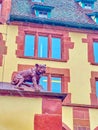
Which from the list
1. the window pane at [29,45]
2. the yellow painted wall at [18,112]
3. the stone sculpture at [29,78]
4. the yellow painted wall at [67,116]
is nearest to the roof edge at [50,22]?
the window pane at [29,45]

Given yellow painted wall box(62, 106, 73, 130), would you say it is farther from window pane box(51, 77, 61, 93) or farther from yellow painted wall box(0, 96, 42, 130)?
yellow painted wall box(0, 96, 42, 130)

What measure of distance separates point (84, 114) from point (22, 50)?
5338mm

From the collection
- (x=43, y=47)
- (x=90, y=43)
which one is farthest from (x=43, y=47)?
(x=90, y=43)

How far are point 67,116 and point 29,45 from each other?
516 centimetres

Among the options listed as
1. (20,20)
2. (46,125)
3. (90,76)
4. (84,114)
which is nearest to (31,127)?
(46,125)

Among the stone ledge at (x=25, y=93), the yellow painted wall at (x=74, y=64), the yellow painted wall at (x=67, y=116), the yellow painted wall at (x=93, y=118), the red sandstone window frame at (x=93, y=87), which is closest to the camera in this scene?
the stone ledge at (x=25, y=93)

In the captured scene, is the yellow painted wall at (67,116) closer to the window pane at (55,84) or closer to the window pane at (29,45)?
the window pane at (55,84)

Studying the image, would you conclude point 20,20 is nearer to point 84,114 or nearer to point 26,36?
point 26,36

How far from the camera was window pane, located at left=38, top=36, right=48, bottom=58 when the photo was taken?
2133cm

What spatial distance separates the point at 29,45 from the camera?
2150 cm

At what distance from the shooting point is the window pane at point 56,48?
21.5m

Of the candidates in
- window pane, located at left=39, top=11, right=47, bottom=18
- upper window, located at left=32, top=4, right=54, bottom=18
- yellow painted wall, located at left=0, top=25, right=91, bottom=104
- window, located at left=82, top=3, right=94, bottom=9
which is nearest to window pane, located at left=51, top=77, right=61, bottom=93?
yellow painted wall, located at left=0, top=25, right=91, bottom=104

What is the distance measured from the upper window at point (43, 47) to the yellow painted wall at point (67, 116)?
350 centimetres

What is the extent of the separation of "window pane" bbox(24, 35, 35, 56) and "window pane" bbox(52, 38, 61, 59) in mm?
1311
